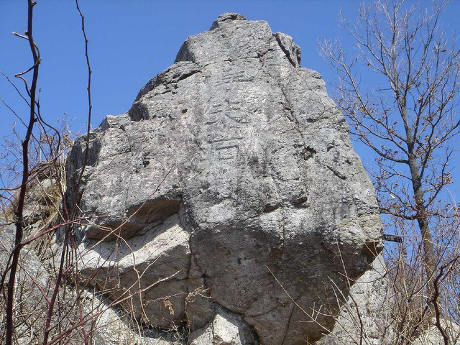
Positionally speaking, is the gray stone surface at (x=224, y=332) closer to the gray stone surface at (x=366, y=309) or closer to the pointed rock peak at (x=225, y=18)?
the gray stone surface at (x=366, y=309)

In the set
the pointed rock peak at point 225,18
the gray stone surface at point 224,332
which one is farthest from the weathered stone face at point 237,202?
the pointed rock peak at point 225,18

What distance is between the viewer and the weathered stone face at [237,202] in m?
4.41

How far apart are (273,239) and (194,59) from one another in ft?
7.15

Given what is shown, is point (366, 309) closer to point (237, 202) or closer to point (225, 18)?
point (237, 202)

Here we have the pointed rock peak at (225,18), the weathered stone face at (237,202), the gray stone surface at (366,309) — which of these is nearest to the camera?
the weathered stone face at (237,202)

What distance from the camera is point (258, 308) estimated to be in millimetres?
4516

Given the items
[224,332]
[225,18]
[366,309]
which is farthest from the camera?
[225,18]

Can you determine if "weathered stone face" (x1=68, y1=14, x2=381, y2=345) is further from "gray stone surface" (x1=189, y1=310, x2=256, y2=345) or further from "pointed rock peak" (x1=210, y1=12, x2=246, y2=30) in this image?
"pointed rock peak" (x1=210, y1=12, x2=246, y2=30)

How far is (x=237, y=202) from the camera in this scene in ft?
14.8

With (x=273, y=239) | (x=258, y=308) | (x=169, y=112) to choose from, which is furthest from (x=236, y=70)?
(x=258, y=308)

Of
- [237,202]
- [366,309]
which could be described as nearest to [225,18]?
[237,202]

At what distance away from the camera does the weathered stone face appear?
4.41 meters

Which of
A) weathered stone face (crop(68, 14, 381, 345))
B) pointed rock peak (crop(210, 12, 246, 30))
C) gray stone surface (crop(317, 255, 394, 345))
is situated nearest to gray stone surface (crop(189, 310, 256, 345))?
weathered stone face (crop(68, 14, 381, 345))

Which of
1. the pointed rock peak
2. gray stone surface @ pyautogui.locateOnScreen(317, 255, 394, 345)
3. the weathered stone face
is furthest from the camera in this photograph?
the pointed rock peak
